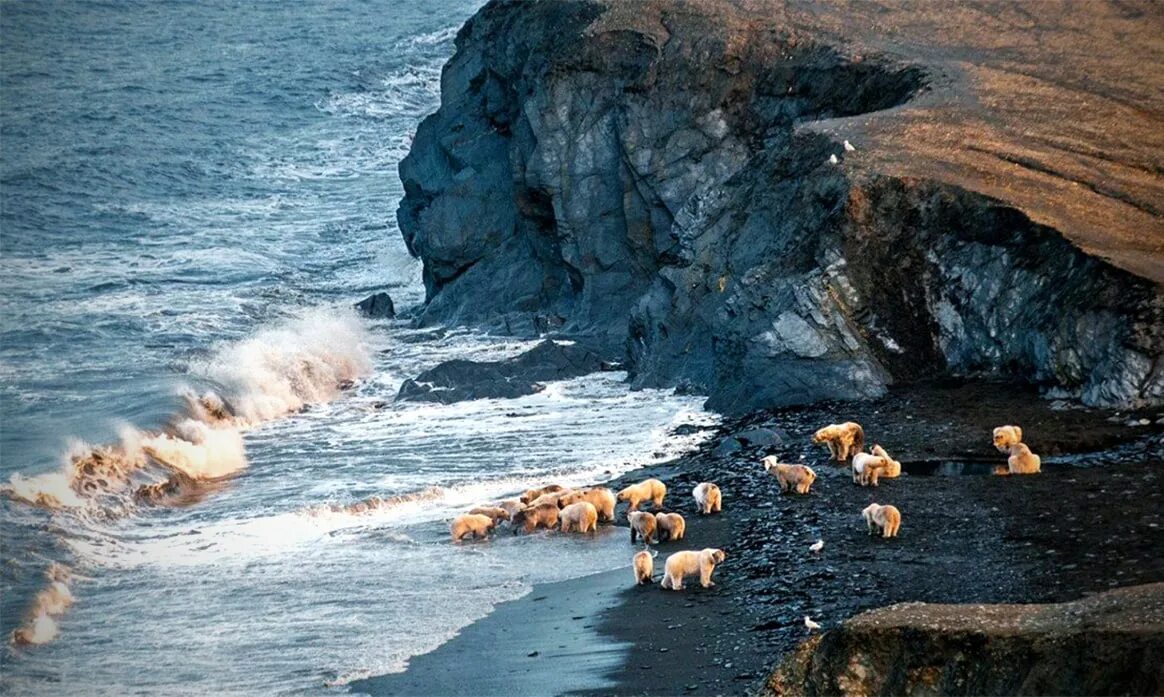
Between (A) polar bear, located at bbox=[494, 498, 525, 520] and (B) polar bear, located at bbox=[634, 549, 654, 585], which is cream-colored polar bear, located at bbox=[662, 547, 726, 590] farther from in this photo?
(A) polar bear, located at bbox=[494, 498, 525, 520]

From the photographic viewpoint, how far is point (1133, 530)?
15.3 meters

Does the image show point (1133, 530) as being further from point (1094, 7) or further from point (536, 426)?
point (1094, 7)

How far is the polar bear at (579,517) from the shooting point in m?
19.1

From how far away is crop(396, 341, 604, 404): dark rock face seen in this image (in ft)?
93.4

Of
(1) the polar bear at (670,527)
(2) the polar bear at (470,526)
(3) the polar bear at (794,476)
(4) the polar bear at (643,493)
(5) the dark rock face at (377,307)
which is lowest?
(5) the dark rock face at (377,307)

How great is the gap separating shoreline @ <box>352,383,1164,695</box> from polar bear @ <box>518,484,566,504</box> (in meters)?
1.48

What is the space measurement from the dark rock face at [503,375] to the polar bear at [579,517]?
9.16 m

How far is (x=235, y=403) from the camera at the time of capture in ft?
96.7

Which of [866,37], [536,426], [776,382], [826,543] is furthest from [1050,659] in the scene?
[866,37]

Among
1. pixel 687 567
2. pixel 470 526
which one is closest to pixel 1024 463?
pixel 687 567

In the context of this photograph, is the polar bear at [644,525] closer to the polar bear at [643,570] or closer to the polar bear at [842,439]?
the polar bear at [643,570]

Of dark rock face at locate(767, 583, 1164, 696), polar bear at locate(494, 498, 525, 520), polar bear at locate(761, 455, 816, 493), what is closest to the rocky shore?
dark rock face at locate(767, 583, 1164, 696)

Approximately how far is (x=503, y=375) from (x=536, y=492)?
913cm

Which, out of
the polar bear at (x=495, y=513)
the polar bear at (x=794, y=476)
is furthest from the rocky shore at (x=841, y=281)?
the polar bear at (x=495, y=513)
